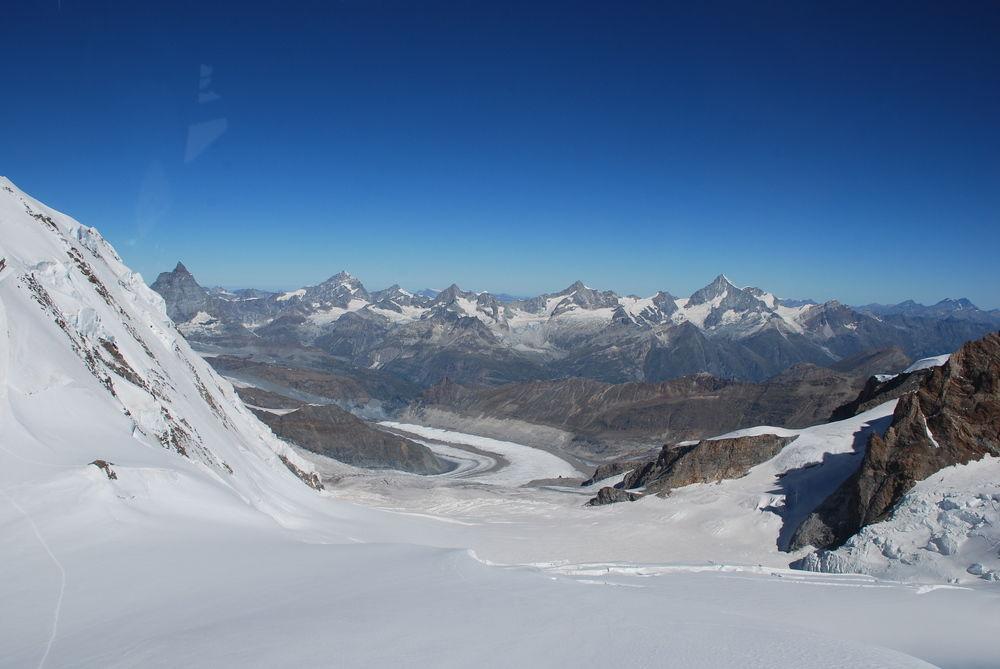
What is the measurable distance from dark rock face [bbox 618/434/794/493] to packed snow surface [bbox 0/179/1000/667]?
15.1 meters

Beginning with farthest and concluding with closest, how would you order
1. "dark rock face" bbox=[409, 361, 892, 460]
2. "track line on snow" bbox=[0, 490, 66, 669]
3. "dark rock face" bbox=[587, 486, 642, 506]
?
"dark rock face" bbox=[409, 361, 892, 460] → "dark rock face" bbox=[587, 486, 642, 506] → "track line on snow" bbox=[0, 490, 66, 669]

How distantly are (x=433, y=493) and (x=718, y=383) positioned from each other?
137m

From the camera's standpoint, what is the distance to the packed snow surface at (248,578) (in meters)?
10.1

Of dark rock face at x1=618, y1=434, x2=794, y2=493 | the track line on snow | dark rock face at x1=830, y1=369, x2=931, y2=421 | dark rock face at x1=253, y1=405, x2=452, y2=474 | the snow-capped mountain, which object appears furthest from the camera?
dark rock face at x1=253, y1=405, x2=452, y2=474

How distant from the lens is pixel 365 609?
1188cm

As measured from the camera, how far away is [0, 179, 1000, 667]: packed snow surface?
10.1 m

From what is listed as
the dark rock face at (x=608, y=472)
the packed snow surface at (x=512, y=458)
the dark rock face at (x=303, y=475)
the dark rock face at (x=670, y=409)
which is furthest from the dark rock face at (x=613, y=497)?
the dark rock face at (x=670, y=409)

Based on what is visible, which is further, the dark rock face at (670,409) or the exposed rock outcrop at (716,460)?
the dark rock face at (670,409)

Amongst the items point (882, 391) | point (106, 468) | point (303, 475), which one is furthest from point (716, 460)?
point (106, 468)

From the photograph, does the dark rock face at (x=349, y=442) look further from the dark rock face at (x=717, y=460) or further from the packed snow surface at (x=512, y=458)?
the dark rock face at (x=717, y=460)

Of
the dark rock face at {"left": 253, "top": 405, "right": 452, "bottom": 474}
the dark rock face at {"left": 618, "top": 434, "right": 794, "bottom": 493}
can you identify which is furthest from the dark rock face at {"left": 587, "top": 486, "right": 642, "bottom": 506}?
the dark rock face at {"left": 253, "top": 405, "right": 452, "bottom": 474}

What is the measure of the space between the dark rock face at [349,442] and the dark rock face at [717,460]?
223ft

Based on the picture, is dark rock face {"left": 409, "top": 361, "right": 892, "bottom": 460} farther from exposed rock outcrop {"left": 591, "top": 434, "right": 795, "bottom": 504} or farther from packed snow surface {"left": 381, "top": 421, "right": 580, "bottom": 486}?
→ exposed rock outcrop {"left": 591, "top": 434, "right": 795, "bottom": 504}

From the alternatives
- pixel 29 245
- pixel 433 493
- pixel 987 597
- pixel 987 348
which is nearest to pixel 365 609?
pixel 987 597
